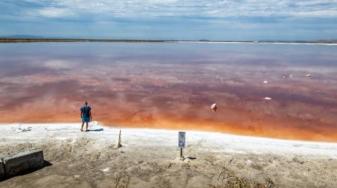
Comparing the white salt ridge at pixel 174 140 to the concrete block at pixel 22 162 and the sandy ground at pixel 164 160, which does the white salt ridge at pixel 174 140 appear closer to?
the sandy ground at pixel 164 160

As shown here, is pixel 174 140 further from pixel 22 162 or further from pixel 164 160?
pixel 22 162

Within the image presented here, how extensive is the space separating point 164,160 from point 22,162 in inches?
187

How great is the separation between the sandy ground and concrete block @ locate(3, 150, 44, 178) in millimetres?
300

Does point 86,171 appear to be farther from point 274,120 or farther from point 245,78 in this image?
point 245,78

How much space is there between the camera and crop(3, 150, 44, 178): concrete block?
459 inches

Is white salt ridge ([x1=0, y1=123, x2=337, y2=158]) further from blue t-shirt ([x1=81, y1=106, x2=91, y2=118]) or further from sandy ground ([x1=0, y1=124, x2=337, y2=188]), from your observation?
blue t-shirt ([x1=81, y1=106, x2=91, y2=118])

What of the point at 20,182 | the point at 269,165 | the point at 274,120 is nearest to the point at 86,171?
the point at 20,182

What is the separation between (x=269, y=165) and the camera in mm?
12852

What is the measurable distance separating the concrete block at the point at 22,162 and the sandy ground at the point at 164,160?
0.30 m

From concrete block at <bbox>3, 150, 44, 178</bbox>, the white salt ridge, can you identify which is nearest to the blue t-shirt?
the white salt ridge

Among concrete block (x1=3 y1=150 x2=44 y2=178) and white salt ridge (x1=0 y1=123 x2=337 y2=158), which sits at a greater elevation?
white salt ridge (x1=0 y1=123 x2=337 y2=158)

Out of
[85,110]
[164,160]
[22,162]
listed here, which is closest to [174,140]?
[164,160]

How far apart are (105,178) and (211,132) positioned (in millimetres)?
7307

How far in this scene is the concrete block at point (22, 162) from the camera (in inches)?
459
